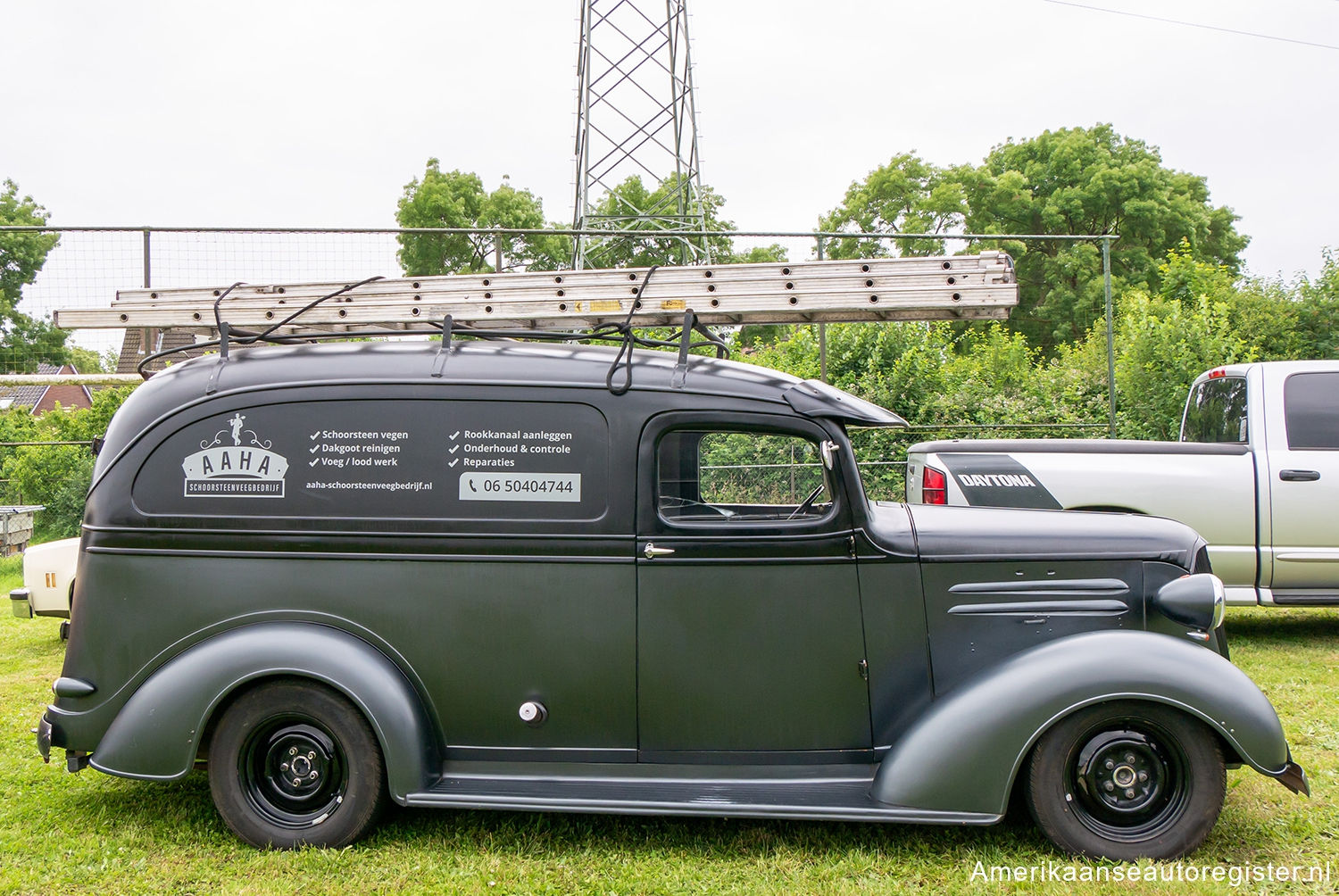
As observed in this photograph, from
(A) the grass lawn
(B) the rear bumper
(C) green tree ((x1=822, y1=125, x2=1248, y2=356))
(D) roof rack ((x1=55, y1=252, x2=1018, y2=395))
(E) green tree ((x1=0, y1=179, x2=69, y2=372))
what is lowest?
(A) the grass lawn

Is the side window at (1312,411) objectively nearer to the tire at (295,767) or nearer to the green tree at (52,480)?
the tire at (295,767)

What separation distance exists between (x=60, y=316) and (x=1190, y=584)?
604 cm

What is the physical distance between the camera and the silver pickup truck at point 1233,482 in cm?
632

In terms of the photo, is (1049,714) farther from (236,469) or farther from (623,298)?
(236,469)

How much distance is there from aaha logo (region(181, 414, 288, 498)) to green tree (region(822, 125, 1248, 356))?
84.3 ft

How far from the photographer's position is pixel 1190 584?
3.57 m

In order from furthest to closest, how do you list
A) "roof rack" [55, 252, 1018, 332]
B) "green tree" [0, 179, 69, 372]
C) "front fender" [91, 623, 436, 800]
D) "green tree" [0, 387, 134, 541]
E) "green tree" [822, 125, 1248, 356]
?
"green tree" [822, 125, 1248, 356], "green tree" [0, 387, 134, 541], "green tree" [0, 179, 69, 372], "roof rack" [55, 252, 1018, 332], "front fender" [91, 623, 436, 800]

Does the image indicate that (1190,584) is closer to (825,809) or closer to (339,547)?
(825,809)

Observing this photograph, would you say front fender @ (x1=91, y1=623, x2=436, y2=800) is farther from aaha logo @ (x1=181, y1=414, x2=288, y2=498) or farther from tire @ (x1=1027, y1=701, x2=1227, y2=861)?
tire @ (x1=1027, y1=701, x2=1227, y2=861)

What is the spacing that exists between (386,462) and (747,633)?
168cm

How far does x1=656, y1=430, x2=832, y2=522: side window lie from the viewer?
3.69m

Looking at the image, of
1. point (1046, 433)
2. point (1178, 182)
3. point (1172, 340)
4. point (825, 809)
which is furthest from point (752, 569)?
point (1178, 182)

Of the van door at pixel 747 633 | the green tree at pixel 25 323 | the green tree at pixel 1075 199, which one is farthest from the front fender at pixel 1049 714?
the green tree at pixel 1075 199

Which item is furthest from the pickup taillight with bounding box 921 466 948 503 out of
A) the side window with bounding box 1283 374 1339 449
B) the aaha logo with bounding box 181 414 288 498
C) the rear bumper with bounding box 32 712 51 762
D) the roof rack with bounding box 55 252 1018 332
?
the rear bumper with bounding box 32 712 51 762
